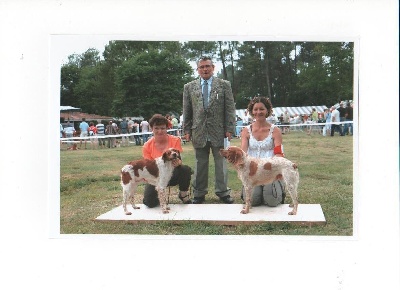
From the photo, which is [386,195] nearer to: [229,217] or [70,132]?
[229,217]

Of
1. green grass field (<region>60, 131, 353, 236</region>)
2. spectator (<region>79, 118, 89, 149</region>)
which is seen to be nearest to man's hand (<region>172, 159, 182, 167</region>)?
green grass field (<region>60, 131, 353, 236</region>)

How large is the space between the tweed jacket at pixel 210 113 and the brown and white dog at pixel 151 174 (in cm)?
27

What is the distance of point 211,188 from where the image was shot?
5898 mm

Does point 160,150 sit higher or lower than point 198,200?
higher

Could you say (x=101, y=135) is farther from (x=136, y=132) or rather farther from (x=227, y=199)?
(x=227, y=199)

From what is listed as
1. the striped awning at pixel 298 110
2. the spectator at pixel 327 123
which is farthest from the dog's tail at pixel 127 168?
the spectator at pixel 327 123

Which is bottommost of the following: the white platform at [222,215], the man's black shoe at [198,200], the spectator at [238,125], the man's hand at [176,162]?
the white platform at [222,215]

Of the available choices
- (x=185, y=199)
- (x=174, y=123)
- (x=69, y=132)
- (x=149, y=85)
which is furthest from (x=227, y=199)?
(x=69, y=132)

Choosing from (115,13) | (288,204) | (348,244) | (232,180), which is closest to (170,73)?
(115,13)

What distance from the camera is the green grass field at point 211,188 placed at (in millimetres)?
5570

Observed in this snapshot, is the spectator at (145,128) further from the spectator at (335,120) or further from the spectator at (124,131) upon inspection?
the spectator at (335,120)

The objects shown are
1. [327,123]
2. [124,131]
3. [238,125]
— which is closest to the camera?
[327,123]

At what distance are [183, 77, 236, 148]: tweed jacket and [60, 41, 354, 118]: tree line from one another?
7 centimetres

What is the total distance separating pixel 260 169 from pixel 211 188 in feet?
1.74
